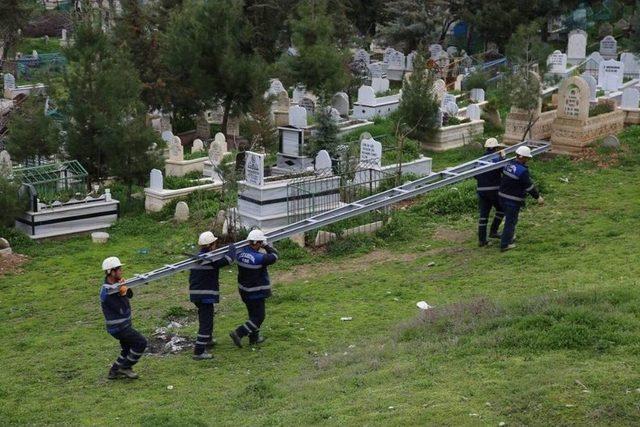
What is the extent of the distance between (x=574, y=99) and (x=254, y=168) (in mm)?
7428

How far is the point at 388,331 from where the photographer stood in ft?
39.2

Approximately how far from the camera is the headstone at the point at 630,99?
929 inches

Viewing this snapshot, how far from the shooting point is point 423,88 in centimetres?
2303

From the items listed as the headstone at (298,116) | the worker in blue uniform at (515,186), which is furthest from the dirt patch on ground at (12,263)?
the headstone at (298,116)

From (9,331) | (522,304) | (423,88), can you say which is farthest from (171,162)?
(522,304)

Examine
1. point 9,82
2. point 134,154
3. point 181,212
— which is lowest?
point 9,82

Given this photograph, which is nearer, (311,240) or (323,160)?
(311,240)

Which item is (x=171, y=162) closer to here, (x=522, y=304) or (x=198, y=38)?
(x=198, y=38)

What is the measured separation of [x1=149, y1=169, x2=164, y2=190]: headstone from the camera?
21047 mm

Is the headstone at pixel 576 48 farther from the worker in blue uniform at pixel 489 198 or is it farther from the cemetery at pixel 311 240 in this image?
the worker in blue uniform at pixel 489 198

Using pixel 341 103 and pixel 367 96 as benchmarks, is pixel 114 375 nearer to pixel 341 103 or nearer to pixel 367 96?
pixel 341 103

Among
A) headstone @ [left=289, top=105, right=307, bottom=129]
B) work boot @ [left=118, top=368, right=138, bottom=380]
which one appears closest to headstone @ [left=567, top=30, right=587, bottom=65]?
headstone @ [left=289, top=105, right=307, bottom=129]

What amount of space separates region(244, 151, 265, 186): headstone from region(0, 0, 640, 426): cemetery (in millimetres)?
39

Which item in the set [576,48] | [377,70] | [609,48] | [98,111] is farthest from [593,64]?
[98,111]
